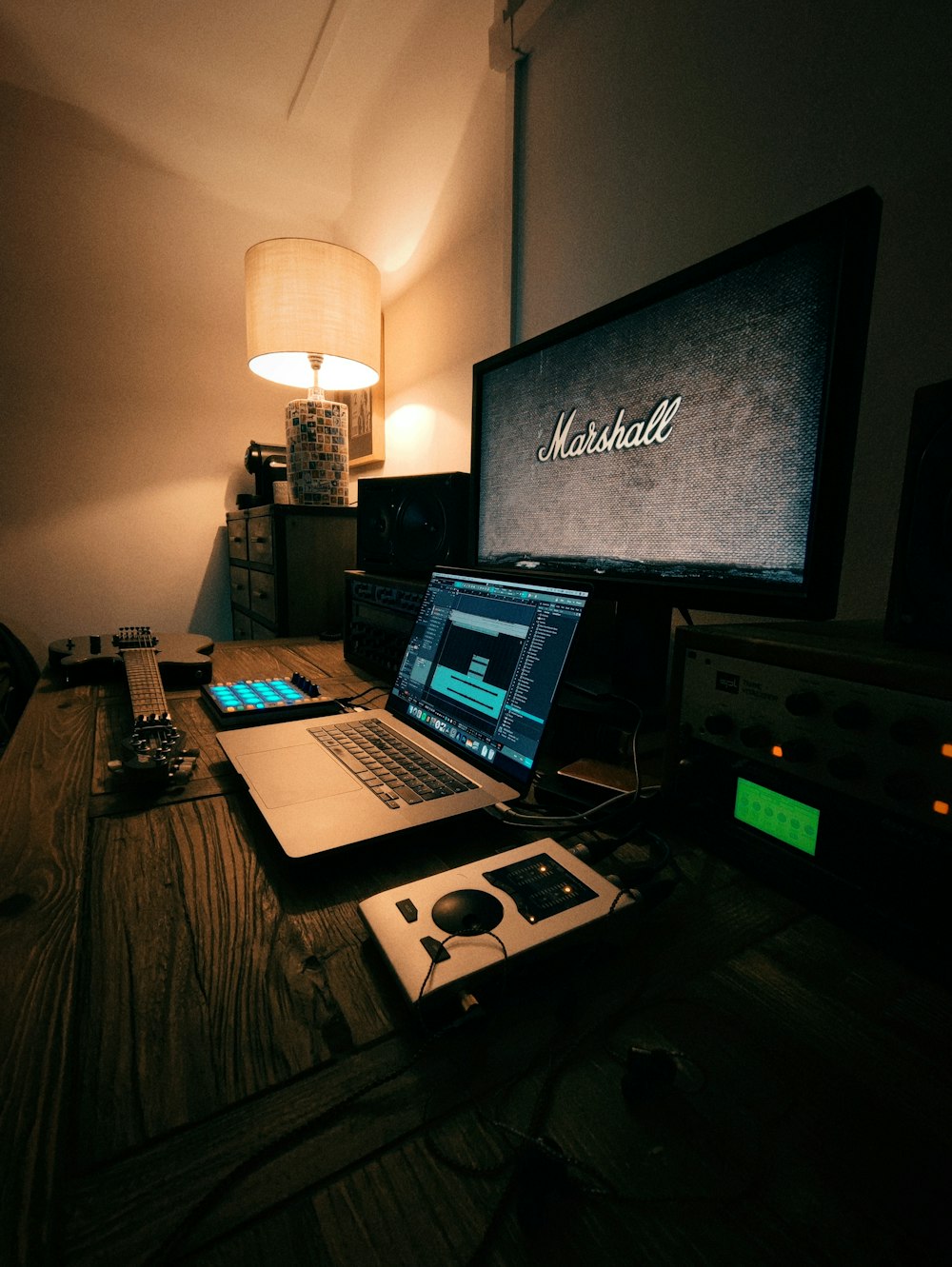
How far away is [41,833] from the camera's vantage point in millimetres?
594

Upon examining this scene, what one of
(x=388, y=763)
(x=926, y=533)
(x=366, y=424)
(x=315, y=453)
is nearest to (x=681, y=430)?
(x=926, y=533)

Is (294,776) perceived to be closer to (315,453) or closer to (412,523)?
(412,523)

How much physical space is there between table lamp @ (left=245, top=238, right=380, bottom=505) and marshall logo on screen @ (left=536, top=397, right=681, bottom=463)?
4.07 ft

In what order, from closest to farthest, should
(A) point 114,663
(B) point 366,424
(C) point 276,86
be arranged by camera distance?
(A) point 114,663
(C) point 276,86
(B) point 366,424

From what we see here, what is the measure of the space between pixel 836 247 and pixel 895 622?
0.36 m

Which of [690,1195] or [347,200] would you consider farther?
[347,200]

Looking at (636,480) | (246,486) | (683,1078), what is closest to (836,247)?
(636,480)

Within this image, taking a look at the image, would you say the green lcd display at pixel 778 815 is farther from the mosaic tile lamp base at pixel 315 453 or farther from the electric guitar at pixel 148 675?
the mosaic tile lamp base at pixel 315 453

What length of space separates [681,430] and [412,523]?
68cm

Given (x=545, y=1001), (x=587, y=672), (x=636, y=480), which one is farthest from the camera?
(x=587, y=672)

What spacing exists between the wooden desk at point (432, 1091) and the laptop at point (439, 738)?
0.07 metres

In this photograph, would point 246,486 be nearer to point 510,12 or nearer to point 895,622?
point 510,12

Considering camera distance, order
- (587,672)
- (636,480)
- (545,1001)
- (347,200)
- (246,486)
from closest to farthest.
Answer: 1. (545,1001)
2. (636,480)
3. (587,672)
4. (347,200)
5. (246,486)

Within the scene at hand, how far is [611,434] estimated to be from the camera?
78cm
